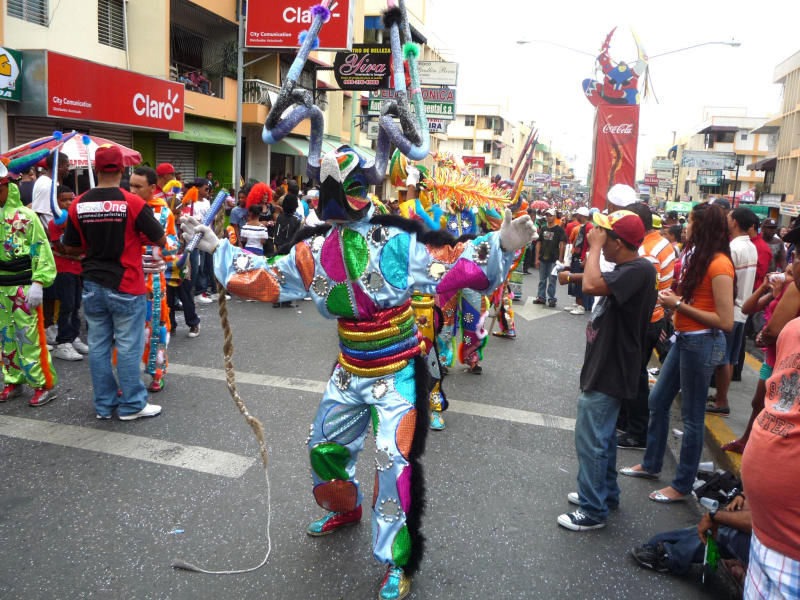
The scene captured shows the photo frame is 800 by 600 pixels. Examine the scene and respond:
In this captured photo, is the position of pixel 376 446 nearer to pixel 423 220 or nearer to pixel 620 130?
pixel 423 220

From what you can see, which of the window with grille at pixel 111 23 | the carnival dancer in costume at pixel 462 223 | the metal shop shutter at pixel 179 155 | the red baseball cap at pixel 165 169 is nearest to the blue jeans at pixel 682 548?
the carnival dancer in costume at pixel 462 223

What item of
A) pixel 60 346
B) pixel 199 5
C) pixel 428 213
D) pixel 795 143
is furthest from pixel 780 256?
pixel 795 143

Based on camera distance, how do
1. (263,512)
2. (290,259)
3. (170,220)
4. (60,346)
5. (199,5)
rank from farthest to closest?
(199,5)
(60,346)
(170,220)
(263,512)
(290,259)

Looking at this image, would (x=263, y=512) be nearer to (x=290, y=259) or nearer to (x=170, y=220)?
(x=290, y=259)

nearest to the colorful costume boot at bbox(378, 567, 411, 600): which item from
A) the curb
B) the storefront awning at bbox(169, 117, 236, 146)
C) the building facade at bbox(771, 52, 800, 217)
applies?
the curb

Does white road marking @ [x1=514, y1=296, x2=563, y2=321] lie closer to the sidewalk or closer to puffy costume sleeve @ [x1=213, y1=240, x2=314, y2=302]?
the sidewalk

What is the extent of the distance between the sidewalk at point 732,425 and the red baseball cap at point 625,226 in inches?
59.5

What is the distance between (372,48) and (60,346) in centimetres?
1357

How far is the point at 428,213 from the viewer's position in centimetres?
577

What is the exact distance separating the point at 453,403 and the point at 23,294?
367cm

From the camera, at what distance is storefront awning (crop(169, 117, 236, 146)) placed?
639 inches

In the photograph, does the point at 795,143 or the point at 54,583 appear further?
the point at 795,143

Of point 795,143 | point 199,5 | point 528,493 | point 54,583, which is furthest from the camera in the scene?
point 795,143

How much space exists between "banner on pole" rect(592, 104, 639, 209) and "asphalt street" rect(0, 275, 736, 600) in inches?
327
